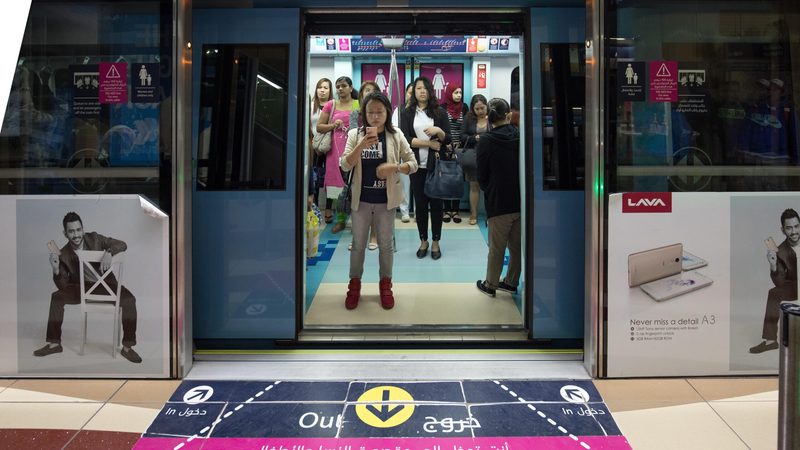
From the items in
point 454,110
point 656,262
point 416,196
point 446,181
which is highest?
point 454,110

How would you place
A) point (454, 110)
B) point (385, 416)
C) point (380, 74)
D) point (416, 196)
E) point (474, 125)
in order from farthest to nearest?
1. point (380, 74)
2. point (454, 110)
3. point (474, 125)
4. point (416, 196)
5. point (385, 416)

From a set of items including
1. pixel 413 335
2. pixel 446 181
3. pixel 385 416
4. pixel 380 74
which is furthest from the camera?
pixel 380 74

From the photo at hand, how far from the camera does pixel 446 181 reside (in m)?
5.65

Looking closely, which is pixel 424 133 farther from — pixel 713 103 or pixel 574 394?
pixel 574 394

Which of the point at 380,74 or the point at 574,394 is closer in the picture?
the point at 574,394

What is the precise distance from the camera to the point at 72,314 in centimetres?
338

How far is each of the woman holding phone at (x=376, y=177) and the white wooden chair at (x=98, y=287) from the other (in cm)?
164

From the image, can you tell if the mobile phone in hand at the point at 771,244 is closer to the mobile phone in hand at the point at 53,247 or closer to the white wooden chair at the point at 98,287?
the white wooden chair at the point at 98,287

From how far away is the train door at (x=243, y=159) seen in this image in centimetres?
365

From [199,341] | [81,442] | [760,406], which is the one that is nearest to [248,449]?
[81,442]

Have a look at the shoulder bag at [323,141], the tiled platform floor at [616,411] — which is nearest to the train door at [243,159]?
the tiled platform floor at [616,411]

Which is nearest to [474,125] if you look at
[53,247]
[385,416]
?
[385,416]

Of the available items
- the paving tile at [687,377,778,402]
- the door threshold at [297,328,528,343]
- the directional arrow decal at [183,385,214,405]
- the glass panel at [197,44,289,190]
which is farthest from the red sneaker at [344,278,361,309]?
the paving tile at [687,377,778,402]

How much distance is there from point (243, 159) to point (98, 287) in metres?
1.03
